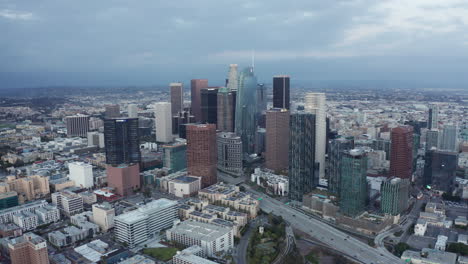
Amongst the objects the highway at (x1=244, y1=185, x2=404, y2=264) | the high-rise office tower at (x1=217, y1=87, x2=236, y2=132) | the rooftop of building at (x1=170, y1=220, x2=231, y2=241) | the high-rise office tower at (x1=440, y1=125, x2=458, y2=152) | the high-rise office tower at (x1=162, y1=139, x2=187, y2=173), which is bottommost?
the highway at (x1=244, y1=185, x2=404, y2=264)

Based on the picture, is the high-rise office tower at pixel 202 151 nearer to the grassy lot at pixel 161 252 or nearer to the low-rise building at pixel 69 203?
the low-rise building at pixel 69 203

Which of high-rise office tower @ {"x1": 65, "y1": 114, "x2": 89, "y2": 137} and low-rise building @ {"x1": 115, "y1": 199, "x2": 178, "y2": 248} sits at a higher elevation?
high-rise office tower @ {"x1": 65, "y1": 114, "x2": 89, "y2": 137}

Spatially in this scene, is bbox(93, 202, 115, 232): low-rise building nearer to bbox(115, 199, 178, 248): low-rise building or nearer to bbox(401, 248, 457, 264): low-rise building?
bbox(115, 199, 178, 248): low-rise building

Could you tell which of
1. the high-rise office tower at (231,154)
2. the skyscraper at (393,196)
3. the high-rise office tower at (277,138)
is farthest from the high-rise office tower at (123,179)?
the skyscraper at (393,196)

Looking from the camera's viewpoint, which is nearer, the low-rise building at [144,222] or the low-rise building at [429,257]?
the low-rise building at [429,257]

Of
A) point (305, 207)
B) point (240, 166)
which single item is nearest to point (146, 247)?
point (305, 207)

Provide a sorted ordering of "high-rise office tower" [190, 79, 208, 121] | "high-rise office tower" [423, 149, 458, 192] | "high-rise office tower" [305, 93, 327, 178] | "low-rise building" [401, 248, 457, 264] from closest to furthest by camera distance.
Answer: "low-rise building" [401, 248, 457, 264], "high-rise office tower" [423, 149, 458, 192], "high-rise office tower" [305, 93, 327, 178], "high-rise office tower" [190, 79, 208, 121]

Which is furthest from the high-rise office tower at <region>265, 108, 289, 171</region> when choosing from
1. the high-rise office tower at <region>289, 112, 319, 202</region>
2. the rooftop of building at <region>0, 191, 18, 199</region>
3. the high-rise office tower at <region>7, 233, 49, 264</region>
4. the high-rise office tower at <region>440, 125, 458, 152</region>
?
the high-rise office tower at <region>7, 233, 49, 264</region>
